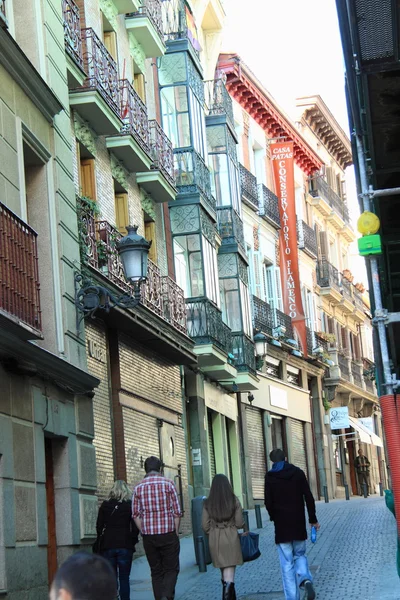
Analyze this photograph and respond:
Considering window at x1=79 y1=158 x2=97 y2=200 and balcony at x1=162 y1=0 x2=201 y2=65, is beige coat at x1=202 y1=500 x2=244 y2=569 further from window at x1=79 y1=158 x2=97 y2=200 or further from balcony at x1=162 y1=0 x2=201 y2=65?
balcony at x1=162 y1=0 x2=201 y2=65

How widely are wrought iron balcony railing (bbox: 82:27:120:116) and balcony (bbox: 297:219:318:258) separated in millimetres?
23075

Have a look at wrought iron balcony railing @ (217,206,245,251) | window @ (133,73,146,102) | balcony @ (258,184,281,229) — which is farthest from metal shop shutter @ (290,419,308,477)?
window @ (133,73,146,102)

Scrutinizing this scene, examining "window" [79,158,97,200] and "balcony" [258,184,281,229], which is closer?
"window" [79,158,97,200]

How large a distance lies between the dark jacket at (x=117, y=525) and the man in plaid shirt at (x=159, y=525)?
0.25 m

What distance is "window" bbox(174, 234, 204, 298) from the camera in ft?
81.9

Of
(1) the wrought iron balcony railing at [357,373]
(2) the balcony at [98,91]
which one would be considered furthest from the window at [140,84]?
(1) the wrought iron balcony railing at [357,373]

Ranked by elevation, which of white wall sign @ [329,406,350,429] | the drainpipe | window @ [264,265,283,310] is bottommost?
the drainpipe

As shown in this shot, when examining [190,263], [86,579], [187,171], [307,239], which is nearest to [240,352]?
[190,263]

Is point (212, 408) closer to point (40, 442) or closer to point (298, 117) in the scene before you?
point (40, 442)

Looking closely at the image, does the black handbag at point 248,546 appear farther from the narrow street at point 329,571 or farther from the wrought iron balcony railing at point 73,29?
the wrought iron balcony railing at point 73,29

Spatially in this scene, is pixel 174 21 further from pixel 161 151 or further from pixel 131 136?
pixel 131 136

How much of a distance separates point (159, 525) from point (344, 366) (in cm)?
3575

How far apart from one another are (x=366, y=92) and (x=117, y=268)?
32.3 ft

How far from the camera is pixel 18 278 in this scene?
456 inches
